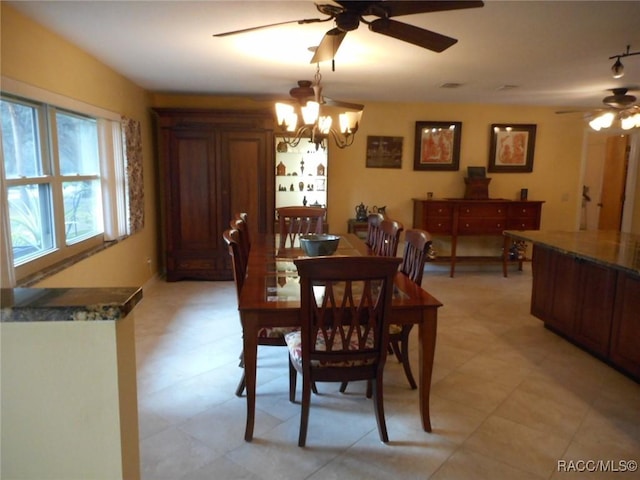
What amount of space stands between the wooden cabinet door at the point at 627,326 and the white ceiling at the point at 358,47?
1610 mm

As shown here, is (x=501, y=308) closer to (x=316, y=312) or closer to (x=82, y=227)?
(x=316, y=312)

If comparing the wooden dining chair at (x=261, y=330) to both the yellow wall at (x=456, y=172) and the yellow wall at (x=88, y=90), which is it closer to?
the yellow wall at (x=88, y=90)

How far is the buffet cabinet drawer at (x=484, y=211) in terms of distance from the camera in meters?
5.62

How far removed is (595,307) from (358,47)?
2.56 meters

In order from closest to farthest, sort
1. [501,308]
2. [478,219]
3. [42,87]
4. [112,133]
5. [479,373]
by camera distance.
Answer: [42,87]
[479,373]
[112,133]
[501,308]
[478,219]

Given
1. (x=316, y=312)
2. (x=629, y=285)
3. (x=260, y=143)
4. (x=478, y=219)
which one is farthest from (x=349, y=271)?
(x=478, y=219)

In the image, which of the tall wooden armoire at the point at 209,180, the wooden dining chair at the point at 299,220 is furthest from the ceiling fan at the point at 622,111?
the tall wooden armoire at the point at 209,180

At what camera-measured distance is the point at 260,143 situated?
5141 mm

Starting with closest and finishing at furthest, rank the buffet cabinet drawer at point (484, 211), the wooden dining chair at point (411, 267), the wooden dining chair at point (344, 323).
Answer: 1. the wooden dining chair at point (344, 323)
2. the wooden dining chair at point (411, 267)
3. the buffet cabinet drawer at point (484, 211)

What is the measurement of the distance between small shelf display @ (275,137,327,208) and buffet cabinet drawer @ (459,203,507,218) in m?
1.81

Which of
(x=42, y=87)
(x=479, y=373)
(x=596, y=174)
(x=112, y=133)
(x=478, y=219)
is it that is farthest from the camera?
(x=596, y=174)

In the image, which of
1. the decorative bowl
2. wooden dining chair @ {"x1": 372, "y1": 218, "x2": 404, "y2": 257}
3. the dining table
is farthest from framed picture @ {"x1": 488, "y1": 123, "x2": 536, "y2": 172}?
the dining table

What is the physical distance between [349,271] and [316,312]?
0.26m

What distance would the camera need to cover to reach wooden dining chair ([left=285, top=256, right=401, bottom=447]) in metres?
1.93
